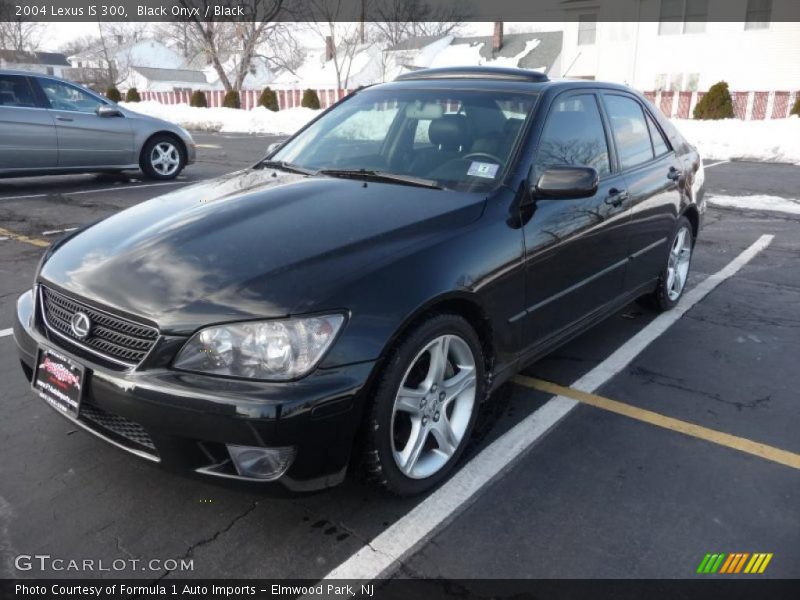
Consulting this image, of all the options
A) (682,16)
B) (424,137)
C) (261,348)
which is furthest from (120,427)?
(682,16)

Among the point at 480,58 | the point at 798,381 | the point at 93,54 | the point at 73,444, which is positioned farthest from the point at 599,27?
the point at 93,54

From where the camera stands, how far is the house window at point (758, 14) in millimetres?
25609

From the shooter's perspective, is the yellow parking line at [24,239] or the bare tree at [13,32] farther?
the bare tree at [13,32]

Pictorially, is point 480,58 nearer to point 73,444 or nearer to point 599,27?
point 599,27

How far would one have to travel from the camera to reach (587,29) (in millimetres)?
31766

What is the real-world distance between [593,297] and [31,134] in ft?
27.4

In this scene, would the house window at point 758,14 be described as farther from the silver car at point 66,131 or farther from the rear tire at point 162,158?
the silver car at point 66,131

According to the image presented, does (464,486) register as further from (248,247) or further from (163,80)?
(163,80)

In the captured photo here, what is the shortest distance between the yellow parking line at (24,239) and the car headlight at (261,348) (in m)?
5.07

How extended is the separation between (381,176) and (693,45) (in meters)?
29.3

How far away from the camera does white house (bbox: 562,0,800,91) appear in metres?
25.8

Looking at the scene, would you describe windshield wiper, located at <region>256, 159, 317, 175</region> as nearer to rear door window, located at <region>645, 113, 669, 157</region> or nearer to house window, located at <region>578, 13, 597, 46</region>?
rear door window, located at <region>645, 113, 669, 157</region>

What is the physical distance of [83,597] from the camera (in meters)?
2.17

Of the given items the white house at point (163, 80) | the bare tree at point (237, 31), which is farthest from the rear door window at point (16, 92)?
the white house at point (163, 80)
